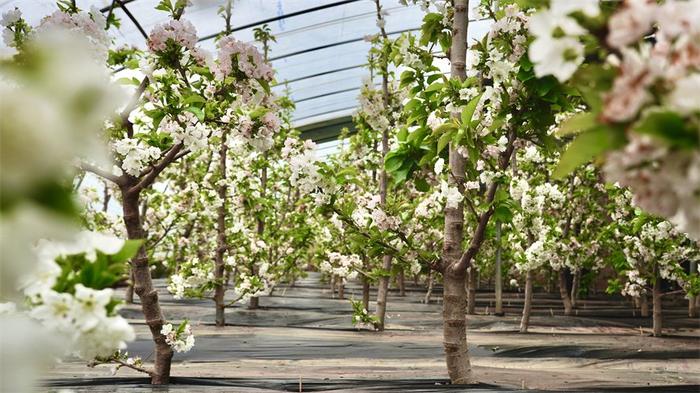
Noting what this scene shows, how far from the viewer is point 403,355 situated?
5035 mm

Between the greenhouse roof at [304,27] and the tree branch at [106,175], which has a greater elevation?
the greenhouse roof at [304,27]

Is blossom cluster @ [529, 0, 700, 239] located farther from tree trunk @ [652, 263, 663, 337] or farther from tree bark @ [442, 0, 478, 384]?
tree trunk @ [652, 263, 663, 337]

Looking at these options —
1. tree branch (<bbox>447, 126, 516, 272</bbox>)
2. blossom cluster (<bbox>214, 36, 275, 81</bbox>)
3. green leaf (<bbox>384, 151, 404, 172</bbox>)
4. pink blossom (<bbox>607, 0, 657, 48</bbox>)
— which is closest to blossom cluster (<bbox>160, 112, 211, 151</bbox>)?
blossom cluster (<bbox>214, 36, 275, 81</bbox>)

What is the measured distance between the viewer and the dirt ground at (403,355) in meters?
3.39

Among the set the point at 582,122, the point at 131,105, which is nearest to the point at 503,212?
the point at 131,105

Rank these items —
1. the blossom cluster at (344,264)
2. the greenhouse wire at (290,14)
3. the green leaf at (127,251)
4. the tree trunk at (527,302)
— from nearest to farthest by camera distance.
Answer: the green leaf at (127,251) < the blossom cluster at (344,264) < the tree trunk at (527,302) < the greenhouse wire at (290,14)

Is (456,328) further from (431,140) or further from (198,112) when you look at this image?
(198,112)

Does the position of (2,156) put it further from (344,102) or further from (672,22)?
(344,102)

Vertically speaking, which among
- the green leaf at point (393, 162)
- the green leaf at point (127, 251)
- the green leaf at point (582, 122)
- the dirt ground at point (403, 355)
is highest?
the green leaf at point (393, 162)

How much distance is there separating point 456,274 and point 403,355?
7.61 feet

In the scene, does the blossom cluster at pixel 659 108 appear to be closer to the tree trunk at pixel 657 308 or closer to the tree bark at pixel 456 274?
the tree bark at pixel 456 274

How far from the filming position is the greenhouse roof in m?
6.95

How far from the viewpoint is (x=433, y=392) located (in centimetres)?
290

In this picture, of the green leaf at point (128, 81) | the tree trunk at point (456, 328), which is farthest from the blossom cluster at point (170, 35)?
the tree trunk at point (456, 328)
